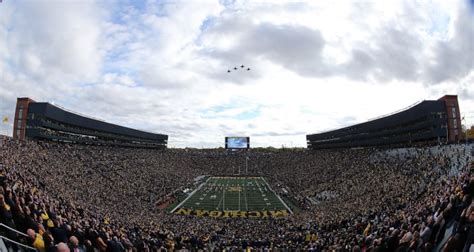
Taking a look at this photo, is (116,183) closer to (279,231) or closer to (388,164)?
(279,231)

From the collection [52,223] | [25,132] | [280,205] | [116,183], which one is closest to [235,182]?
[280,205]

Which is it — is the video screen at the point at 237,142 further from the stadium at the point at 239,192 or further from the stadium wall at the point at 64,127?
the stadium wall at the point at 64,127

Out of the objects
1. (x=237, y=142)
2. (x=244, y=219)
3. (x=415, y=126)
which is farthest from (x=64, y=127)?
(x=415, y=126)

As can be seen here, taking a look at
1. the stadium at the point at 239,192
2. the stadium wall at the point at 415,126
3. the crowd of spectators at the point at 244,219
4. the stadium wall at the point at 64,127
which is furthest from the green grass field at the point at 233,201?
the stadium wall at the point at 64,127

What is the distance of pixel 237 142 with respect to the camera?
9244 centimetres

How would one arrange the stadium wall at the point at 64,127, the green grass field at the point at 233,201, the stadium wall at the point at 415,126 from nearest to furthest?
the green grass field at the point at 233,201
the stadium wall at the point at 415,126
the stadium wall at the point at 64,127

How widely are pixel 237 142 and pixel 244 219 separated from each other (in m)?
62.3

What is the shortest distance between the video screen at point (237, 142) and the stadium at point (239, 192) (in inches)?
429

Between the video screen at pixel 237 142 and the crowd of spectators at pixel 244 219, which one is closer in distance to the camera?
the crowd of spectators at pixel 244 219

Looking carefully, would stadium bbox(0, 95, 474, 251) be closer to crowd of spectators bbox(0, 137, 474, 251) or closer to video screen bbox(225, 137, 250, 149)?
crowd of spectators bbox(0, 137, 474, 251)

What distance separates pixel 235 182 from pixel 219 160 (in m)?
22.3

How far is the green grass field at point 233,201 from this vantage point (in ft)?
120

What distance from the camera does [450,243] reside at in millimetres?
5645

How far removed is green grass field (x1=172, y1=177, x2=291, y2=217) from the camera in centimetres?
3656
